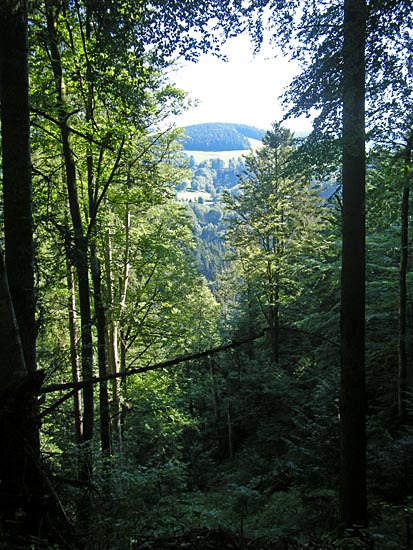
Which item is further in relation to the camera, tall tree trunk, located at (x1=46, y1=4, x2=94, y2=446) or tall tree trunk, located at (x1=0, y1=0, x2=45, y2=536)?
tall tree trunk, located at (x1=46, y1=4, x2=94, y2=446)

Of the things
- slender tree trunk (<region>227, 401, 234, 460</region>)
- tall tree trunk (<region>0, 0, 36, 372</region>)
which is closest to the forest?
tall tree trunk (<region>0, 0, 36, 372</region>)

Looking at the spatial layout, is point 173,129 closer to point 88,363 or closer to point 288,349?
point 88,363

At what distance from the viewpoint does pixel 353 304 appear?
5613mm

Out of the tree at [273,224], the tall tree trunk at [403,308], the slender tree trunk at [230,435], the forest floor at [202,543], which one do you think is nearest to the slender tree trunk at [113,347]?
the forest floor at [202,543]

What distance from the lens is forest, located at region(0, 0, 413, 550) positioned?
370 centimetres

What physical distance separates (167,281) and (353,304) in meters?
7.44

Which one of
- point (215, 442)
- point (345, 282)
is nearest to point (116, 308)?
point (345, 282)

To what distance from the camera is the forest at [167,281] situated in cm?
370

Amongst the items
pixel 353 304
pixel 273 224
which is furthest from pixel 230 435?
pixel 353 304

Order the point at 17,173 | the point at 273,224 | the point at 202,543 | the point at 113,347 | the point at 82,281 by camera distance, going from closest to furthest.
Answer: the point at 202,543, the point at 17,173, the point at 82,281, the point at 113,347, the point at 273,224

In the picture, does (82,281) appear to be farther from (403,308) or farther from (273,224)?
(273,224)

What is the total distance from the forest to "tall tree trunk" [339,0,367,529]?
0.02m

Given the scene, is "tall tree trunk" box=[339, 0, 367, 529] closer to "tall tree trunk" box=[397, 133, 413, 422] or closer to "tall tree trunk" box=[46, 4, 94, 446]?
"tall tree trunk" box=[46, 4, 94, 446]

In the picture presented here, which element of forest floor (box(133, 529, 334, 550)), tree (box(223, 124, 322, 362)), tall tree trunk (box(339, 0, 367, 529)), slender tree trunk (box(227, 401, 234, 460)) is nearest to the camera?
forest floor (box(133, 529, 334, 550))
